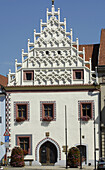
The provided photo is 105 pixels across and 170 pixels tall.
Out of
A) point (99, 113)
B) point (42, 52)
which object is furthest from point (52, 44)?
point (99, 113)

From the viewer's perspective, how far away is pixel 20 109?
161ft

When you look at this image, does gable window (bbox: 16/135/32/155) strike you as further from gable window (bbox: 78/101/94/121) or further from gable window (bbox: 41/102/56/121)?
gable window (bbox: 78/101/94/121)

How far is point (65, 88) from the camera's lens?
159 feet

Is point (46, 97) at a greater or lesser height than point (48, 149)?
greater

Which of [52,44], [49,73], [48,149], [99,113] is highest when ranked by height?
[52,44]

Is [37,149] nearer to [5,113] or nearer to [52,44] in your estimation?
[5,113]

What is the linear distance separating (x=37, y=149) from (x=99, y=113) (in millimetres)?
7543

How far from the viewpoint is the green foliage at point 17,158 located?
4497cm

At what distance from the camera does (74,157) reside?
44.2 m

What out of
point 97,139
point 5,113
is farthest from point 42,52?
point 97,139

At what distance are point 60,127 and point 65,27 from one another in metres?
10.8

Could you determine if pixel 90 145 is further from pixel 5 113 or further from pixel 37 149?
pixel 5 113

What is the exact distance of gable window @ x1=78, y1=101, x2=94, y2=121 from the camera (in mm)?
48156

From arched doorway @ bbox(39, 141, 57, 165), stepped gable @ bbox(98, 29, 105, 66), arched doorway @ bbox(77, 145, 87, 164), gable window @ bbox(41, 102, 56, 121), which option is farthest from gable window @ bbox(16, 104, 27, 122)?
stepped gable @ bbox(98, 29, 105, 66)
